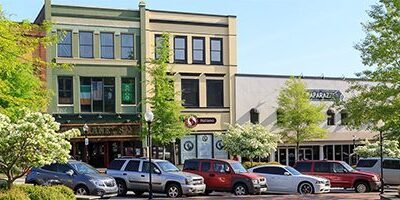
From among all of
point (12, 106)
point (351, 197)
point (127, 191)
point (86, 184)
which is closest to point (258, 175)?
point (351, 197)

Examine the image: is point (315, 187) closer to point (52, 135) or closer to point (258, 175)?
point (258, 175)

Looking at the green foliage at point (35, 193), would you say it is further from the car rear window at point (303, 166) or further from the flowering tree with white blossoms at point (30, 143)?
the car rear window at point (303, 166)

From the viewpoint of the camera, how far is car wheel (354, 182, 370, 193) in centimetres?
3184

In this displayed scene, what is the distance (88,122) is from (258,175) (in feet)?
65.4

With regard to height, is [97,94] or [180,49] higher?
[180,49]

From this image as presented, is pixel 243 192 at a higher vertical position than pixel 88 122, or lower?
lower

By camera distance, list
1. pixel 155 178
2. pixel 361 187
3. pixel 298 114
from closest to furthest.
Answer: pixel 155 178
pixel 361 187
pixel 298 114

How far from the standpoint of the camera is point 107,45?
153ft

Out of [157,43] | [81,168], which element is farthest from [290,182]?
[157,43]

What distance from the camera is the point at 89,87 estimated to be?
45812 mm

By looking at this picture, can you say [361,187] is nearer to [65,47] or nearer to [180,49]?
[180,49]

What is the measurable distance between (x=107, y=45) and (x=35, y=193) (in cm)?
2920

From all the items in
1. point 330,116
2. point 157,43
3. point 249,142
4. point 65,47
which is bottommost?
point 249,142

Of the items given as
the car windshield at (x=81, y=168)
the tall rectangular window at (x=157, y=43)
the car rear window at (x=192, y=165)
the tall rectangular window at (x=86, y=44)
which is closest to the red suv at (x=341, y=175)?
the car rear window at (x=192, y=165)
